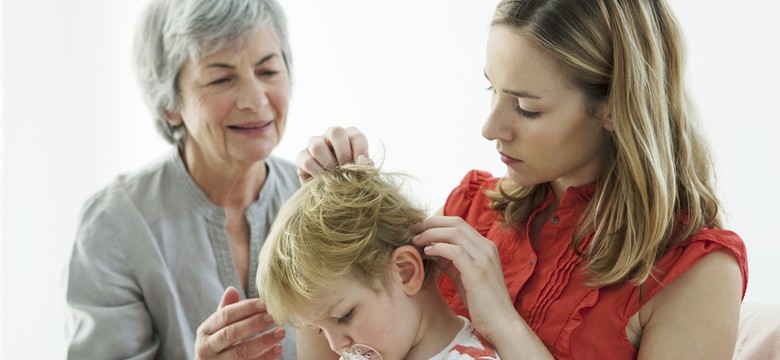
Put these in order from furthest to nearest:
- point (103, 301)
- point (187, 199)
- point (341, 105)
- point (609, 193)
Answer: point (341, 105), point (187, 199), point (103, 301), point (609, 193)

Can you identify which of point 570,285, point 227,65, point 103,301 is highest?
point 227,65

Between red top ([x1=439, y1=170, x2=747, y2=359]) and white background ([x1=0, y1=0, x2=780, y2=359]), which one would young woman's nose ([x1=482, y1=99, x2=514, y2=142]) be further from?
white background ([x1=0, y1=0, x2=780, y2=359])

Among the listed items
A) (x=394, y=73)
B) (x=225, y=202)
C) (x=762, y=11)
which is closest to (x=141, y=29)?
(x=225, y=202)

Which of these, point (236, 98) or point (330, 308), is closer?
point (330, 308)

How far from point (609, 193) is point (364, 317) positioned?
1.65ft

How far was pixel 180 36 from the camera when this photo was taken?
7.95 ft

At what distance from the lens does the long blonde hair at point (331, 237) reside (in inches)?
63.2

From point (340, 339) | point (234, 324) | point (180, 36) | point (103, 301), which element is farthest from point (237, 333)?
point (180, 36)

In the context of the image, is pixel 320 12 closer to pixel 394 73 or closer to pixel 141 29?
pixel 394 73

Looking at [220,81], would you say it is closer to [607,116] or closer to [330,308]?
[330,308]

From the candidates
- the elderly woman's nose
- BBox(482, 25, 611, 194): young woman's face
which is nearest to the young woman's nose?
BBox(482, 25, 611, 194): young woman's face

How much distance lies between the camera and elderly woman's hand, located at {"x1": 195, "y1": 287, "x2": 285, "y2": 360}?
1849mm

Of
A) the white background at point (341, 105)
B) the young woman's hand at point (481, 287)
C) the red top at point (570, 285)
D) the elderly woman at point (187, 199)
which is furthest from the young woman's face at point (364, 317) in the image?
the white background at point (341, 105)

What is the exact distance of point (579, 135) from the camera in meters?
1.67
